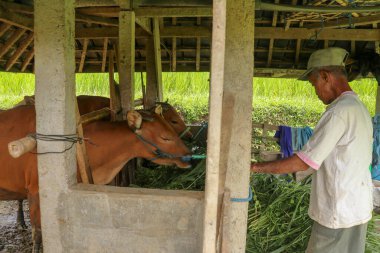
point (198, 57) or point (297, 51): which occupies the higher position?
point (297, 51)

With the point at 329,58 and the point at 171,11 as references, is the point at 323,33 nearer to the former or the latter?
the point at 171,11

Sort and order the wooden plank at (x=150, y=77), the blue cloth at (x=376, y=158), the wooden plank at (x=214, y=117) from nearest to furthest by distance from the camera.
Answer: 1. the wooden plank at (x=214, y=117)
2. the blue cloth at (x=376, y=158)
3. the wooden plank at (x=150, y=77)

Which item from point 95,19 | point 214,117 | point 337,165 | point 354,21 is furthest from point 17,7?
point 354,21

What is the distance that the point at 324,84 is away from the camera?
286cm

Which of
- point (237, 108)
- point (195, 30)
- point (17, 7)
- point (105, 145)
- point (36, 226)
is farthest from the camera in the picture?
point (195, 30)

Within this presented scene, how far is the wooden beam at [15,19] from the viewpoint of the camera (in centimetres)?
523

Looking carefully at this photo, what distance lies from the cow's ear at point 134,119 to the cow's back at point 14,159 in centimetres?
91

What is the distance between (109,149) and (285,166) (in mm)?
1892

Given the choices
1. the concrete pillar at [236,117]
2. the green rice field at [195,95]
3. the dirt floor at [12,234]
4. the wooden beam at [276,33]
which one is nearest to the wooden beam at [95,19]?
the wooden beam at [276,33]

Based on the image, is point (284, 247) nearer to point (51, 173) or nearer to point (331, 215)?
point (331, 215)

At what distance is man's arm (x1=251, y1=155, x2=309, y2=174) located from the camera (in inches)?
104

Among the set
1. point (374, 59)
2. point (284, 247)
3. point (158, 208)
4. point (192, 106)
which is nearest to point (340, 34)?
Result: point (374, 59)

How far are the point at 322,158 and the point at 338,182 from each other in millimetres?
227

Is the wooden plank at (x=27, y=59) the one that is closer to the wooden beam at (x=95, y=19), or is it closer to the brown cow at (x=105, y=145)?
the wooden beam at (x=95, y=19)
